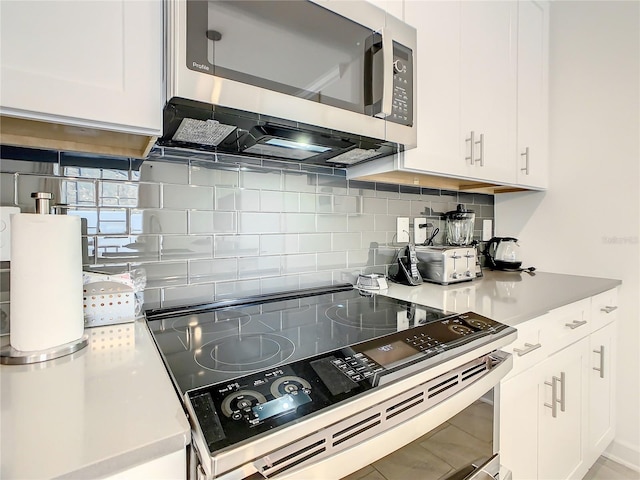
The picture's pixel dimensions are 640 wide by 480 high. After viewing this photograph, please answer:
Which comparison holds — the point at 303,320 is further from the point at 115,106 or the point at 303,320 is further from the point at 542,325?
the point at 542,325

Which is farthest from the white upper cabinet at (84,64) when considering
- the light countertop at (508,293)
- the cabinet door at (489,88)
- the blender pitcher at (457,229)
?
the blender pitcher at (457,229)

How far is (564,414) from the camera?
4.19 feet

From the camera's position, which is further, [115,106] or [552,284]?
[552,284]

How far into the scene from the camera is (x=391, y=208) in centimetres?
162

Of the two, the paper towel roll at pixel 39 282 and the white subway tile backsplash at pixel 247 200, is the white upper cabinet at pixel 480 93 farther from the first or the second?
the paper towel roll at pixel 39 282

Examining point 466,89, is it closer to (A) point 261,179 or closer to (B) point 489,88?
(B) point 489,88

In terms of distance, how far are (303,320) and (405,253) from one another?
2.57 ft

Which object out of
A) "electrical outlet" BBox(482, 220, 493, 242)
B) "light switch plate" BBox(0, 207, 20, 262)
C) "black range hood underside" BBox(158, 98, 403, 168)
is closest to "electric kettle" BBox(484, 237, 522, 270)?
"electrical outlet" BBox(482, 220, 493, 242)

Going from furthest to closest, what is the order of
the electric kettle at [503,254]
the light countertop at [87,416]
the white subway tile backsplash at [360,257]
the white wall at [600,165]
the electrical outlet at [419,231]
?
1. the electric kettle at [503,254]
2. the electrical outlet at [419,231]
3. the white wall at [600,165]
4. the white subway tile backsplash at [360,257]
5. the light countertop at [87,416]

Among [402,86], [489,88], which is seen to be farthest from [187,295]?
[489,88]

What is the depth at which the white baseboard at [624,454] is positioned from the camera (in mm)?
1583

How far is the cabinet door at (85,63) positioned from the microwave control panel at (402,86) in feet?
2.25

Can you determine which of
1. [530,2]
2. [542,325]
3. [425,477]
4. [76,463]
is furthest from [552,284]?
[76,463]

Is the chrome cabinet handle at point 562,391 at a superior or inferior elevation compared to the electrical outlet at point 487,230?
inferior
